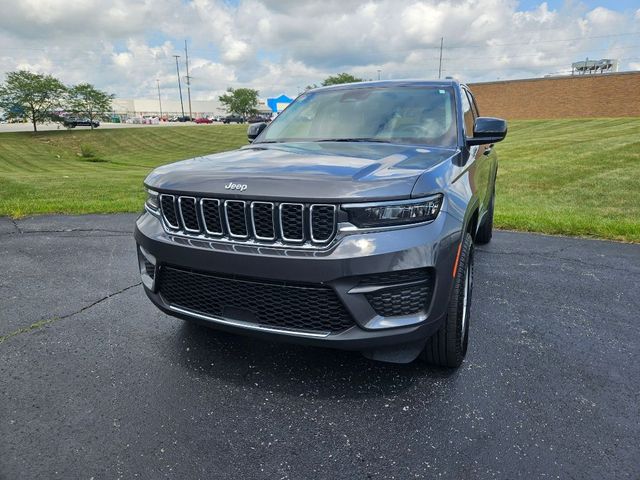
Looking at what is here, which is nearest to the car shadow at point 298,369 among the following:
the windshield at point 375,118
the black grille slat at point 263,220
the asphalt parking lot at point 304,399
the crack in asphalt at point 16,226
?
the asphalt parking lot at point 304,399

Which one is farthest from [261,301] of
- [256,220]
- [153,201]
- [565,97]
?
[565,97]

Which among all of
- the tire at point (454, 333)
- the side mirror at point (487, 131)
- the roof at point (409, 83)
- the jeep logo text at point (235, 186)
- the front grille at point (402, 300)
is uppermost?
the roof at point (409, 83)

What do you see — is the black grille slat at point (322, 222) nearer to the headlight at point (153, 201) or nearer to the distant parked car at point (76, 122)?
the headlight at point (153, 201)

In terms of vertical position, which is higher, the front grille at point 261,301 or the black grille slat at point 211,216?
the black grille slat at point 211,216

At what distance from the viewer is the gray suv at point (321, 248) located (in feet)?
7.06

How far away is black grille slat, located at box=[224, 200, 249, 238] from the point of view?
2309mm

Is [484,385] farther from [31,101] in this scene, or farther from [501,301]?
[31,101]

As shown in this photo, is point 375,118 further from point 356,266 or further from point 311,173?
point 356,266

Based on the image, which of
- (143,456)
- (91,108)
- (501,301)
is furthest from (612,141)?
(91,108)

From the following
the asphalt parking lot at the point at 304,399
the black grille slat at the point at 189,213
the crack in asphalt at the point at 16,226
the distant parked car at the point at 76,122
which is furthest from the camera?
the distant parked car at the point at 76,122

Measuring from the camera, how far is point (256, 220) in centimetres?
228

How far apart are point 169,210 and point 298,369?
48.7 inches

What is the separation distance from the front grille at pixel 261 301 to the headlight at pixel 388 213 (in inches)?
14.8

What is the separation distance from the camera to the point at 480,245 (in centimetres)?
577
